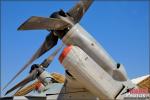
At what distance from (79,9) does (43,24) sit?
2910 mm

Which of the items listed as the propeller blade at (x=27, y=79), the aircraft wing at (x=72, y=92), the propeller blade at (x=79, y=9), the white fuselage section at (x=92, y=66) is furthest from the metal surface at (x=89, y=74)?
the propeller blade at (x=27, y=79)

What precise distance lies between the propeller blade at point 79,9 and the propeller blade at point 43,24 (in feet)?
3.81

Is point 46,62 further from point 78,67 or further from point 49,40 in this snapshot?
point 78,67

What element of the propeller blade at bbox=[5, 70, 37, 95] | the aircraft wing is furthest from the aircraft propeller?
the propeller blade at bbox=[5, 70, 37, 95]

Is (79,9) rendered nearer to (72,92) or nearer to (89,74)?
(89,74)

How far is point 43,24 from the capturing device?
2184 centimetres

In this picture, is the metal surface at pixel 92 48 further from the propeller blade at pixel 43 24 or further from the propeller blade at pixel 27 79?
the propeller blade at pixel 27 79

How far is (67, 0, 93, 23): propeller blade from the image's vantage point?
912 inches

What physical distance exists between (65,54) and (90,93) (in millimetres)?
3544

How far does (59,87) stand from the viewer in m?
24.6

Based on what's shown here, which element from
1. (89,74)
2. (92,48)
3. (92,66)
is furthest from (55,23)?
(89,74)

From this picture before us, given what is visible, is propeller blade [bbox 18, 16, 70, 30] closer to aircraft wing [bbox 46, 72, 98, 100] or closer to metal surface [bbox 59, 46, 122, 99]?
metal surface [bbox 59, 46, 122, 99]

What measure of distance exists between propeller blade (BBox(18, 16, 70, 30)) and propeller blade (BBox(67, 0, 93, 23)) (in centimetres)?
116

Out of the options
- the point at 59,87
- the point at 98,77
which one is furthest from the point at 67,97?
the point at 98,77
